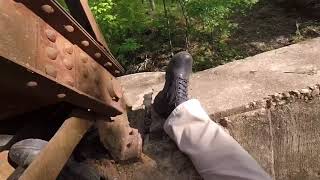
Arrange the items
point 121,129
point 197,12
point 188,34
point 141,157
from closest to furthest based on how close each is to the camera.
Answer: point 121,129, point 141,157, point 197,12, point 188,34

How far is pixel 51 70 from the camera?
1220 millimetres

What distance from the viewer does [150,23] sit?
5160 mm

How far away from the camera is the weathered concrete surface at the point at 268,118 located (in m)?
2.42

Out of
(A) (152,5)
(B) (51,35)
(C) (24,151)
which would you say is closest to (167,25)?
(A) (152,5)

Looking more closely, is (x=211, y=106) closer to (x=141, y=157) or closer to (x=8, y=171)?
(x=141, y=157)

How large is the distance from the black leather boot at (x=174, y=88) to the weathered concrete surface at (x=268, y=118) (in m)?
0.09

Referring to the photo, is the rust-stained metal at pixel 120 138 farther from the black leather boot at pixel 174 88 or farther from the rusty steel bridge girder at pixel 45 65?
the black leather boot at pixel 174 88

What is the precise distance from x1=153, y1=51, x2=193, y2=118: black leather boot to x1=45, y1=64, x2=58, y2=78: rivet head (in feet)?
3.95

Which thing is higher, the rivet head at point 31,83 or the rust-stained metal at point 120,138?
the rivet head at point 31,83

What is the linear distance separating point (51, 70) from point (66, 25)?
204 millimetres

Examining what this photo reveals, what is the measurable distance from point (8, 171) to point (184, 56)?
137 cm

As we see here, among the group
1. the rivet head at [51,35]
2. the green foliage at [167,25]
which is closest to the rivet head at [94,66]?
the rivet head at [51,35]

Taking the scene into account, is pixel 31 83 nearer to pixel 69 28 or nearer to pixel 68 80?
pixel 68 80

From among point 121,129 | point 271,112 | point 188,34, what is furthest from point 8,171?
point 188,34
